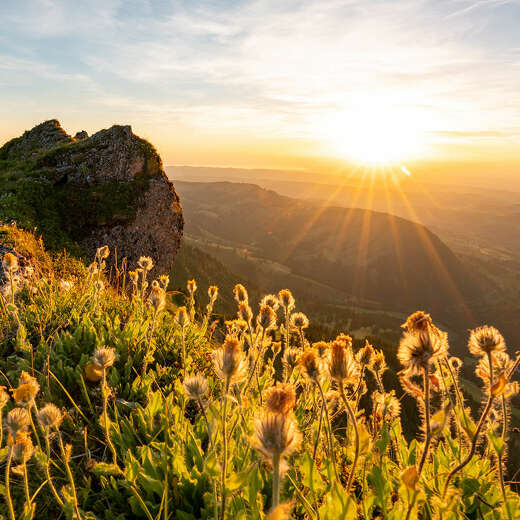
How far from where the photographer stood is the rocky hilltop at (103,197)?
13.9 m

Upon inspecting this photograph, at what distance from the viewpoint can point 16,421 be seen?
1.95 m

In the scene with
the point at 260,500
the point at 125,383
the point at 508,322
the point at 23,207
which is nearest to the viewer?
the point at 260,500

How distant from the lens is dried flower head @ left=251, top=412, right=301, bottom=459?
1471 millimetres

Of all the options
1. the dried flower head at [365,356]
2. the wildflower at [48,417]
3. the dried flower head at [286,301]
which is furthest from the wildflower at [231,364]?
the dried flower head at [286,301]

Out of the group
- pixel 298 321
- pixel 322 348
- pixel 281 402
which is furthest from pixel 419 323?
pixel 298 321

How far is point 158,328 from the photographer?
5.64 m

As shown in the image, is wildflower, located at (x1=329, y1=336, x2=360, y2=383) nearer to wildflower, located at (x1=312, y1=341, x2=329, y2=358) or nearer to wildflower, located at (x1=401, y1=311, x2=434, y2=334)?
wildflower, located at (x1=401, y1=311, x2=434, y2=334)

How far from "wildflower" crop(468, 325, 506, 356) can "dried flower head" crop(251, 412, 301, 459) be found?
139 centimetres

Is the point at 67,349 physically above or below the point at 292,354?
below

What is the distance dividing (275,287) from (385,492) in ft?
603

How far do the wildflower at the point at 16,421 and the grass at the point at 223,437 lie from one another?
0.6 inches

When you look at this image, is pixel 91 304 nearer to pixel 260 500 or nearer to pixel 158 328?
pixel 158 328

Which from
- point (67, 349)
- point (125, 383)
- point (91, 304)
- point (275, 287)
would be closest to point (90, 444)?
point (125, 383)

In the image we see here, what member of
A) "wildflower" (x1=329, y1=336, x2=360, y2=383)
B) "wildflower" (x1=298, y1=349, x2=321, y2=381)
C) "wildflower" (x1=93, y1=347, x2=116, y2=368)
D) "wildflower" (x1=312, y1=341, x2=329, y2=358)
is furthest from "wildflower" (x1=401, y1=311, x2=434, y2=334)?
"wildflower" (x1=93, y1=347, x2=116, y2=368)
